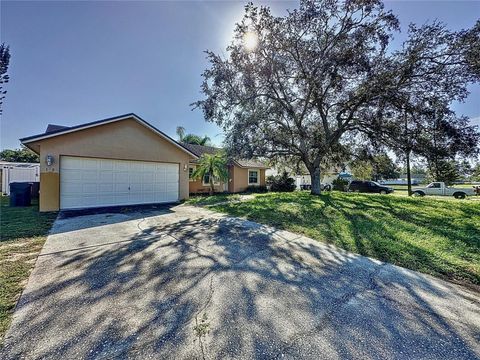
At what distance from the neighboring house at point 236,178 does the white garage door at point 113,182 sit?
458cm

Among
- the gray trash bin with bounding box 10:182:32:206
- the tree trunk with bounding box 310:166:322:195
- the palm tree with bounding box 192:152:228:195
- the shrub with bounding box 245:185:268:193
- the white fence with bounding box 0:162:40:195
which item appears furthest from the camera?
the shrub with bounding box 245:185:268:193

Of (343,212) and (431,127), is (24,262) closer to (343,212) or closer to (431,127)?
(343,212)

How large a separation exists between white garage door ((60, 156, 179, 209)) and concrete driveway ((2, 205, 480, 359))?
6116 mm

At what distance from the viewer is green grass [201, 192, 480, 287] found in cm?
426

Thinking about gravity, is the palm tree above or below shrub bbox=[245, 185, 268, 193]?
above

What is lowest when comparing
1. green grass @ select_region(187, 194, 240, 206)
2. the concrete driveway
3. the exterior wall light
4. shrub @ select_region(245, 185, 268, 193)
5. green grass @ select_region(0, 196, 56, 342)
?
the concrete driveway

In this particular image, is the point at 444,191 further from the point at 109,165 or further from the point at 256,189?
the point at 109,165

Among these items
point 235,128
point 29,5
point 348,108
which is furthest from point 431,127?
point 29,5

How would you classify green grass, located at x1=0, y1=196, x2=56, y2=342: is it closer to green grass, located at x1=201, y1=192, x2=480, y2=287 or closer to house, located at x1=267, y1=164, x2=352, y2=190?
green grass, located at x1=201, y1=192, x2=480, y2=287

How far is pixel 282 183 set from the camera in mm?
21469

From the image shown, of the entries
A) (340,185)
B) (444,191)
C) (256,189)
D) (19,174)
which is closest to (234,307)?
(256,189)

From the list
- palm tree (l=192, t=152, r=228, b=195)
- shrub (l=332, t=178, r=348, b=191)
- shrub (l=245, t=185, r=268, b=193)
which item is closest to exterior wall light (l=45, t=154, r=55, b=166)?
palm tree (l=192, t=152, r=228, b=195)

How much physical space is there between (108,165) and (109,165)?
4cm

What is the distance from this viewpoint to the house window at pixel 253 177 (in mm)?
21109
